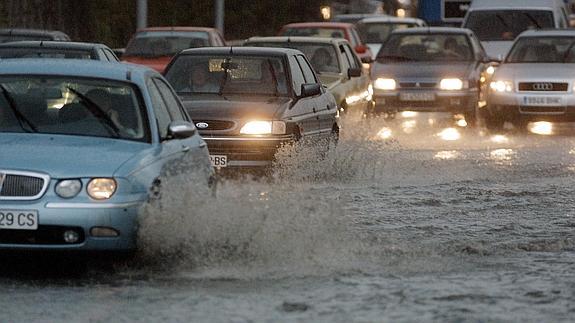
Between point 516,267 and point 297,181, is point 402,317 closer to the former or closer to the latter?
point 516,267

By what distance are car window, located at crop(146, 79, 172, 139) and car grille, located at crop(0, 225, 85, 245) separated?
1256 millimetres

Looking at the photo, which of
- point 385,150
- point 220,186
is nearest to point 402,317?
point 220,186

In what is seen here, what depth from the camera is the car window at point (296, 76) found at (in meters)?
17.3

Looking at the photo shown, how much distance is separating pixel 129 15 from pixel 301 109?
34.1m

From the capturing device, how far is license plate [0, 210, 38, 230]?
9328mm

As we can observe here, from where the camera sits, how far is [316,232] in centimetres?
1099

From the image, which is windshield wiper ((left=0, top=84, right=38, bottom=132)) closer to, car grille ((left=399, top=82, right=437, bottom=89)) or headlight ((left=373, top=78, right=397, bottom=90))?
car grille ((left=399, top=82, right=437, bottom=89))

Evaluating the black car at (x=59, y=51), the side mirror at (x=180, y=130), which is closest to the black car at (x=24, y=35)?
the black car at (x=59, y=51)

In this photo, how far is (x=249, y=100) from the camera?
16.5 metres

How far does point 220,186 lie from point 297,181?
5316mm

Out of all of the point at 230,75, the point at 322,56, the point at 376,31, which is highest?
the point at 230,75

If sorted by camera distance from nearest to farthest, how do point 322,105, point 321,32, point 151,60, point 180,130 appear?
point 180,130 < point 322,105 < point 151,60 < point 321,32

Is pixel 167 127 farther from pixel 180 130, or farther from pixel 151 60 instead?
pixel 151 60

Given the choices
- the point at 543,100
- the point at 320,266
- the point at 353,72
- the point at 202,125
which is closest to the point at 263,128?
the point at 202,125
